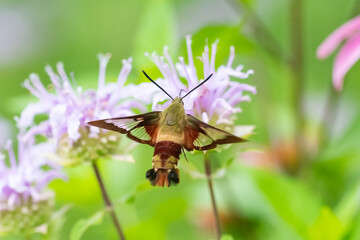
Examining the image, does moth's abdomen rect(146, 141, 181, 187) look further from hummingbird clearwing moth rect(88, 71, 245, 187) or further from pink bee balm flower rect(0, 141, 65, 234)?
pink bee balm flower rect(0, 141, 65, 234)

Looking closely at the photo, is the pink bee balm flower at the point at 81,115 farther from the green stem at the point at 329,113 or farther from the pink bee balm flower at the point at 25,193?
the green stem at the point at 329,113

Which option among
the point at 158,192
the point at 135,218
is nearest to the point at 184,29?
the point at 158,192

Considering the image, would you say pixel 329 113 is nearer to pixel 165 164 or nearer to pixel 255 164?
pixel 255 164

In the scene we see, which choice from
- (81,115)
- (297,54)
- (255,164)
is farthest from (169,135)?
(255,164)

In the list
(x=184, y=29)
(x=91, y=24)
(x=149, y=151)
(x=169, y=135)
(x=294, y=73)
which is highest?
(x=91, y=24)

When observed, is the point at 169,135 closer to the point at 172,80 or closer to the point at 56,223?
the point at 172,80
